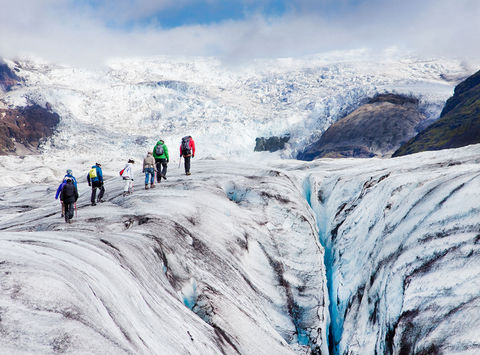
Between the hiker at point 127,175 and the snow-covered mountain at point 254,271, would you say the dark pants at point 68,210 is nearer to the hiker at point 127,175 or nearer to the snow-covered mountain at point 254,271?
the snow-covered mountain at point 254,271

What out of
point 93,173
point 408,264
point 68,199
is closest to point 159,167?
point 93,173

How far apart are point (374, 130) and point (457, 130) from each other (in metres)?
73.6

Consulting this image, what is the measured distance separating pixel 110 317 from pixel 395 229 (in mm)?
11498

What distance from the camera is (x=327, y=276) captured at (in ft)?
60.4

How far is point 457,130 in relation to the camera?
107000 mm

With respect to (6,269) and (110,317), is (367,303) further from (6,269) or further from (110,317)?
(6,269)

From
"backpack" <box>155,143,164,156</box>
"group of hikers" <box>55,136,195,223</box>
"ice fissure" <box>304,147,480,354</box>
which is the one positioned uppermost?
"backpack" <box>155,143,164,156</box>

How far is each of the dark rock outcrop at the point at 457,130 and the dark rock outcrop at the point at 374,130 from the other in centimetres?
3598

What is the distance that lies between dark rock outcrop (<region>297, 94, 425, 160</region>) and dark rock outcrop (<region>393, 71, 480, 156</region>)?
35981mm

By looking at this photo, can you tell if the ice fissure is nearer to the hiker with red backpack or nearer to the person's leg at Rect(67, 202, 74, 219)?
the hiker with red backpack

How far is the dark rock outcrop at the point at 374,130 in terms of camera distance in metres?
174

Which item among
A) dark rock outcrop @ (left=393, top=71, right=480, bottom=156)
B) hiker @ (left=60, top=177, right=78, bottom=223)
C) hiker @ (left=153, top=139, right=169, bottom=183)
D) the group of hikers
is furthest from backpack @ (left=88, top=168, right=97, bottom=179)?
dark rock outcrop @ (left=393, top=71, right=480, bottom=156)

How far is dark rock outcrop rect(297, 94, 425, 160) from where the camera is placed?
173750 mm

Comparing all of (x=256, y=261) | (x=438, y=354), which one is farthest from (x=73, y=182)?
(x=438, y=354)
